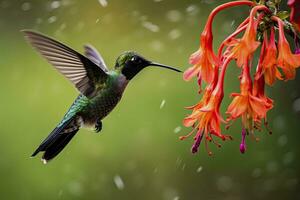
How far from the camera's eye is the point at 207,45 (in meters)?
1.60

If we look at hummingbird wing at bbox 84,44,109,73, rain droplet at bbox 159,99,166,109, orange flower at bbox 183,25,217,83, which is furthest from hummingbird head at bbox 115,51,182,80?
rain droplet at bbox 159,99,166,109

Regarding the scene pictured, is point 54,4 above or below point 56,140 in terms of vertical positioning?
below

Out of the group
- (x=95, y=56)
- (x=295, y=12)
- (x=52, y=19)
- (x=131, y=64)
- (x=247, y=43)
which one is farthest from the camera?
(x=52, y=19)

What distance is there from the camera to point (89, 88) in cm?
227

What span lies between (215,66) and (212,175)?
2619 mm

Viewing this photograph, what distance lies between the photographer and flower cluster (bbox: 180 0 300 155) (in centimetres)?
148

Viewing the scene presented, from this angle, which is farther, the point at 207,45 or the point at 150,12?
the point at 150,12

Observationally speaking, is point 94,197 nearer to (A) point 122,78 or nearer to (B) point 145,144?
(B) point 145,144

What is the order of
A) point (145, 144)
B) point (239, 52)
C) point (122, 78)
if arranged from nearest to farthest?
point (239, 52)
point (122, 78)
point (145, 144)

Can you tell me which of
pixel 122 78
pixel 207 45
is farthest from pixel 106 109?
pixel 207 45

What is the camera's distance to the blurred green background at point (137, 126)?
4082mm

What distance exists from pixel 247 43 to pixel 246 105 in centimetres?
14

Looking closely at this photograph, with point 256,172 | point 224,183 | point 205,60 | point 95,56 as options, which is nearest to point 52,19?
point 224,183

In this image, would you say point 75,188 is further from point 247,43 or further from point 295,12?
point 295,12
